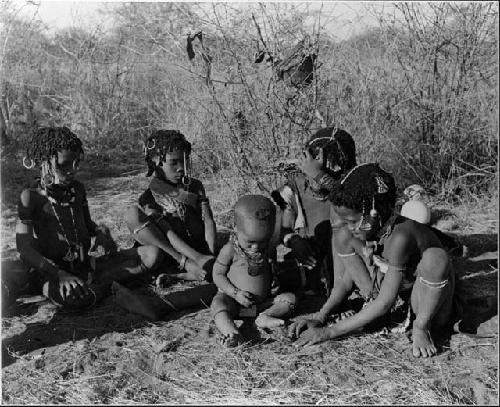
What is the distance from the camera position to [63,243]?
3.94 metres

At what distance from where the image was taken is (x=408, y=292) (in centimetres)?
327

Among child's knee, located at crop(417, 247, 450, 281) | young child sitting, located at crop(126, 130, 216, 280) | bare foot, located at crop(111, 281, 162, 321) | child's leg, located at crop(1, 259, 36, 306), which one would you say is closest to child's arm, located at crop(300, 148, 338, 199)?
young child sitting, located at crop(126, 130, 216, 280)

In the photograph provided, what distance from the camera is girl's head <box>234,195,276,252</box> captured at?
10.8 ft

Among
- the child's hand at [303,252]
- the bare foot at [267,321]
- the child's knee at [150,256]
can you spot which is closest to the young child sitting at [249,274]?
the bare foot at [267,321]

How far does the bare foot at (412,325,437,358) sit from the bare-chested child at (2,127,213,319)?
4.21ft

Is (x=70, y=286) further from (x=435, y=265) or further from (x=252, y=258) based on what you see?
(x=435, y=265)

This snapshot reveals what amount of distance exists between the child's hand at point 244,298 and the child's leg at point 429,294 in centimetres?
89

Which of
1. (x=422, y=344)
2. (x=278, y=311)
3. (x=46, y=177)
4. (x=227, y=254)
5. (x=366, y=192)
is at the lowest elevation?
(x=422, y=344)

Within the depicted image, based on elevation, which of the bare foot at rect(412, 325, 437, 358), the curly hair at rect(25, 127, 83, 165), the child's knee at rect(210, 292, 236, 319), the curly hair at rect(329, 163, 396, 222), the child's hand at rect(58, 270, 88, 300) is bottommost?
the bare foot at rect(412, 325, 437, 358)

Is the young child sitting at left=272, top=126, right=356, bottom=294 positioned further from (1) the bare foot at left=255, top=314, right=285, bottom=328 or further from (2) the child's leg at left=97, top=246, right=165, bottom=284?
(2) the child's leg at left=97, top=246, right=165, bottom=284

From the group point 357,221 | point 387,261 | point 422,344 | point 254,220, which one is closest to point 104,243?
point 254,220

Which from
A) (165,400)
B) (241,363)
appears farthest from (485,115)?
(165,400)

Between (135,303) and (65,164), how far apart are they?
0.96 meters

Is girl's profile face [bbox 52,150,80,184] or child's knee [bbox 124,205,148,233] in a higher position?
girl's profile face [bbox 52,150,80,184]
